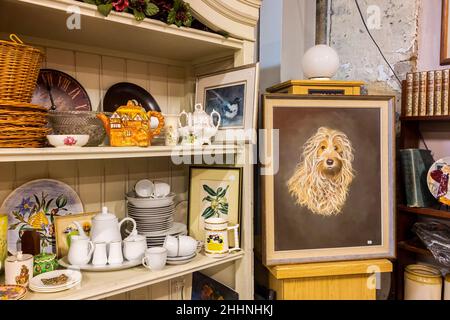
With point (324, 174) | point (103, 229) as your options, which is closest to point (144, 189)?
point (103, 229)

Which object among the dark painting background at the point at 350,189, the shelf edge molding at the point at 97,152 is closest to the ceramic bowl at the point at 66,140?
the shelf edge molding at the point at 97,152

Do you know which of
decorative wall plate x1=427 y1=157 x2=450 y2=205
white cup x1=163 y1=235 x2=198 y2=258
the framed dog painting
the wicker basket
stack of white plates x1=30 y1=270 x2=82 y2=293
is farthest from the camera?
decorative wall plate x1=427 y1=157 x2=450 y2=205

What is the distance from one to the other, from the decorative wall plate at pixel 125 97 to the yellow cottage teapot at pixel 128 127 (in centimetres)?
25

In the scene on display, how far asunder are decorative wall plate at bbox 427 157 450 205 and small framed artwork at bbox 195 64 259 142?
0.82 metres

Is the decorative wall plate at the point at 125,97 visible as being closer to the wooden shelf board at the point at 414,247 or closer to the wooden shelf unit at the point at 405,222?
the wooden shelf unit at the point at 405,222

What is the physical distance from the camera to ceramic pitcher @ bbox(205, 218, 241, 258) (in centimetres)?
129

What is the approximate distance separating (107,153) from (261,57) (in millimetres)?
1216

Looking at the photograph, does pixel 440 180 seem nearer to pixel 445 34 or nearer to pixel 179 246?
Answer: pixel 445 34

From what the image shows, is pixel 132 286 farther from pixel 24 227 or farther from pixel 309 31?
pixel 309 31

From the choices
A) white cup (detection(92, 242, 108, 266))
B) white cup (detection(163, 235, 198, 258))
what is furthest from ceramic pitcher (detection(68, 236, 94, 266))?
white cup (detection(163, 235, 198, 258))

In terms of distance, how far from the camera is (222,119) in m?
1.42

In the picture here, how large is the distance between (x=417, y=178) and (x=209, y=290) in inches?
40.4

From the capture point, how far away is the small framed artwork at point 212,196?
4.46 ft

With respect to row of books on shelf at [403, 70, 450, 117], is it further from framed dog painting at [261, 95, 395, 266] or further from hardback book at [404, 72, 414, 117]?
framed dog painting at [261, 95, 395, 266]
